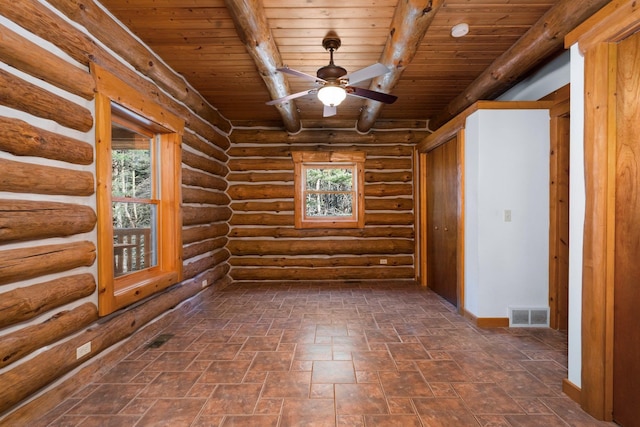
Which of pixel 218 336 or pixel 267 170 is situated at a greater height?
pixel 267 170

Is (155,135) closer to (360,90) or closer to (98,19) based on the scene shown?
(98,19)

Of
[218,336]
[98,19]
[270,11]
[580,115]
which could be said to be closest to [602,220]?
[580,115]

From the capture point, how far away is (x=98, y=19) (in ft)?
8.11

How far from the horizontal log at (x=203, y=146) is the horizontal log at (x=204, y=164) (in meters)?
0.11

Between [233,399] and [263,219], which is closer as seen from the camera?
[233,399]

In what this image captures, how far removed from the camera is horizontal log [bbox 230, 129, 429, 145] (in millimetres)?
Result: 5715

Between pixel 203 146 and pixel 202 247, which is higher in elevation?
pixel 203 146

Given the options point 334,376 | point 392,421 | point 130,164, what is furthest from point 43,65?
point 392,421

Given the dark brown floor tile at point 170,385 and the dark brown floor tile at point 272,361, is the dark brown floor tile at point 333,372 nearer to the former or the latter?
the dark brown floor tile at point 272,361

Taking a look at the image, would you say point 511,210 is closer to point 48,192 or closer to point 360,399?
point 360,399

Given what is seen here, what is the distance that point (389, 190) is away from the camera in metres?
5.74

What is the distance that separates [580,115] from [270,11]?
8.62 feet

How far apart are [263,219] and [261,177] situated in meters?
0.83

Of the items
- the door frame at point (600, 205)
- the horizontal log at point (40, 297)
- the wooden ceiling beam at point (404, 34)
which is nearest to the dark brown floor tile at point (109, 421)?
the horizontal log at point (40, 297)
